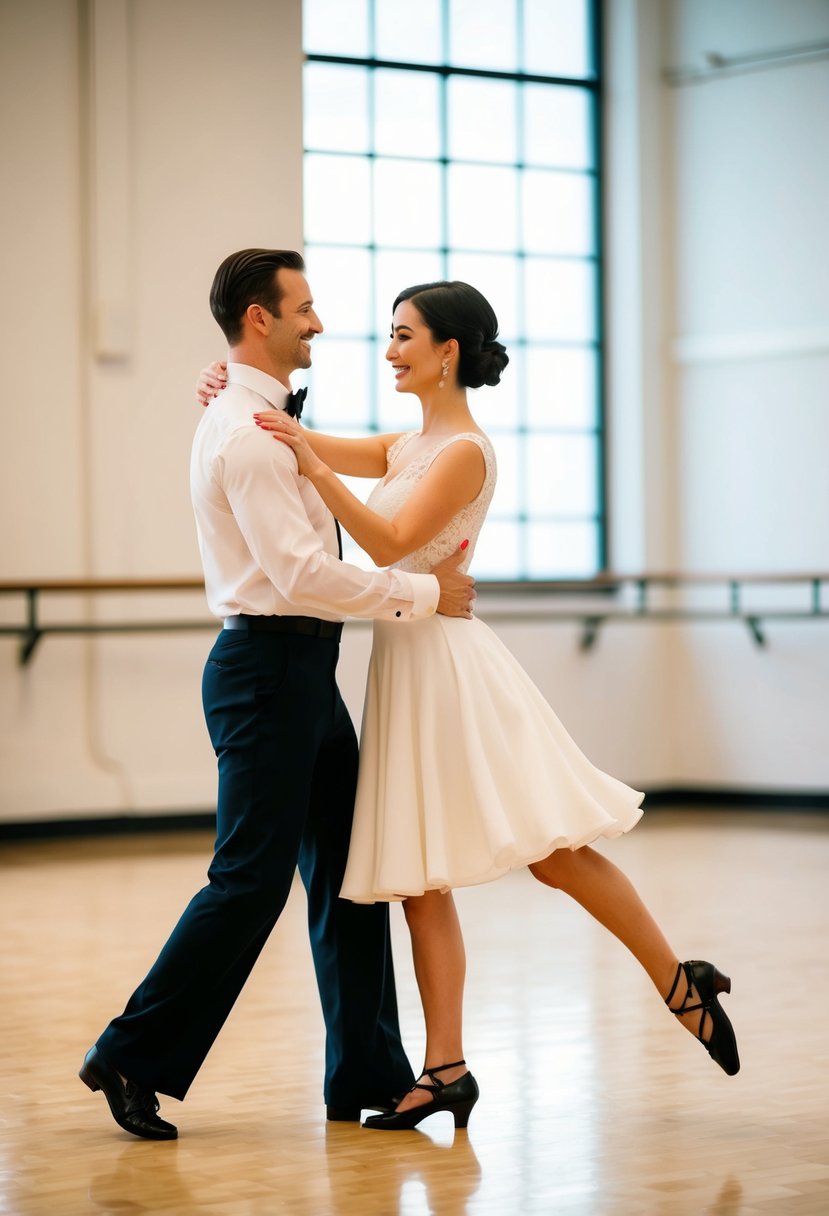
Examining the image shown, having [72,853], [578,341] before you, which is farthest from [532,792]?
[578,341]

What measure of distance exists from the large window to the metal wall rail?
0.21 m

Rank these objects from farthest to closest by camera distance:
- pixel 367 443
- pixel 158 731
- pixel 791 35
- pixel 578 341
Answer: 1. pixel 578 341
2. pixel 791 35
3. pixel 158 731
4. pixel 367 443

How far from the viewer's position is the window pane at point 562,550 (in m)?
8.05

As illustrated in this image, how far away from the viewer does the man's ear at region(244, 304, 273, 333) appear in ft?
9.36

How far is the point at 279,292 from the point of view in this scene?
2844 millimetres

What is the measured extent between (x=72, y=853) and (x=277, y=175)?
9.33ft

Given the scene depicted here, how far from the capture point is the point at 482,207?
794 centimetres

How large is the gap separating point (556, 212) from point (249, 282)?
548 cm

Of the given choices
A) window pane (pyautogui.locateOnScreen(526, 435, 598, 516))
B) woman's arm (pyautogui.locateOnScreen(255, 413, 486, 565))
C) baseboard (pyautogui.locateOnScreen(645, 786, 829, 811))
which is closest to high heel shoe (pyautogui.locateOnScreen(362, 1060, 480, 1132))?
woman's arm (pyautogui.locateOnScreen(255, 413, 486, 565))

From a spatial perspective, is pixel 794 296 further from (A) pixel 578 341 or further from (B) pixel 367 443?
(B) pixel 367 443

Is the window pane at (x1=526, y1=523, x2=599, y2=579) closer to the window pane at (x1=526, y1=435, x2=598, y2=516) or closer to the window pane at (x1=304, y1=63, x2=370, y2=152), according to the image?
the window pane at (x1=526, y1=435, x2=598, y2=516)

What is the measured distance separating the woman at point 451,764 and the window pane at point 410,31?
5017 mm

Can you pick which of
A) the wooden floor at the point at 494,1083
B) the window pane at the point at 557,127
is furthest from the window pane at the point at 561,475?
the wooden floor at the point at 494,1083

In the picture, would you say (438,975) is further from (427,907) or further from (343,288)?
(343,288)
